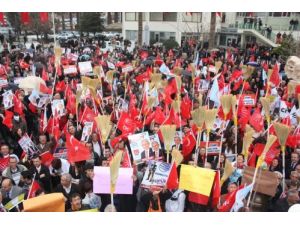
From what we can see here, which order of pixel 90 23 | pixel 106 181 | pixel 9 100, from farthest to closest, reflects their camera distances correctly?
pixel 90 23
pixel 9 100
pixel 106 181

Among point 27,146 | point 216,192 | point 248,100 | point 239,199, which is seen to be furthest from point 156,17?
point 239,199

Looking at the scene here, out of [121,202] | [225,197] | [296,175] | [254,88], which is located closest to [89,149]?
[121,202]

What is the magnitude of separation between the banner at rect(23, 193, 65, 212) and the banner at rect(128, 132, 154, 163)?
2.45m

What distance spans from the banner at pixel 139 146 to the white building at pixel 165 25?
27.6m

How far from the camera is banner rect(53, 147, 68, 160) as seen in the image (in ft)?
24.3

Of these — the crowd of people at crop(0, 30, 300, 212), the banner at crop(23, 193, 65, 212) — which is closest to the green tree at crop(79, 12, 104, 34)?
the crowd of people at crop(0, 30, 300, 212)

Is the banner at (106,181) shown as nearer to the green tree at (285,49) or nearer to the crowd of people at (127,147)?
the crowd of people at (127,147)

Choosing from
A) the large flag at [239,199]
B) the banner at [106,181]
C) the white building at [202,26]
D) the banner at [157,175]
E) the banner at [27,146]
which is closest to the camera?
the large flag at [239,199]

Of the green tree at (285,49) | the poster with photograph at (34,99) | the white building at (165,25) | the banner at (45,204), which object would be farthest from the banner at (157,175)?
the white building at (165,25)

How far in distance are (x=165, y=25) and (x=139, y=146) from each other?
31.1 m

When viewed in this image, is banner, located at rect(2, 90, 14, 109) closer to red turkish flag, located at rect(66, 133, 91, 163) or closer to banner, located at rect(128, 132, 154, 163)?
red turkish flag, located at rect(66, 133, 91, 163)

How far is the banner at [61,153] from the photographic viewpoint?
7.40m

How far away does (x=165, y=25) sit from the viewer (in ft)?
121

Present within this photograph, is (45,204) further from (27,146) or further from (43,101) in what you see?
(43,101)
